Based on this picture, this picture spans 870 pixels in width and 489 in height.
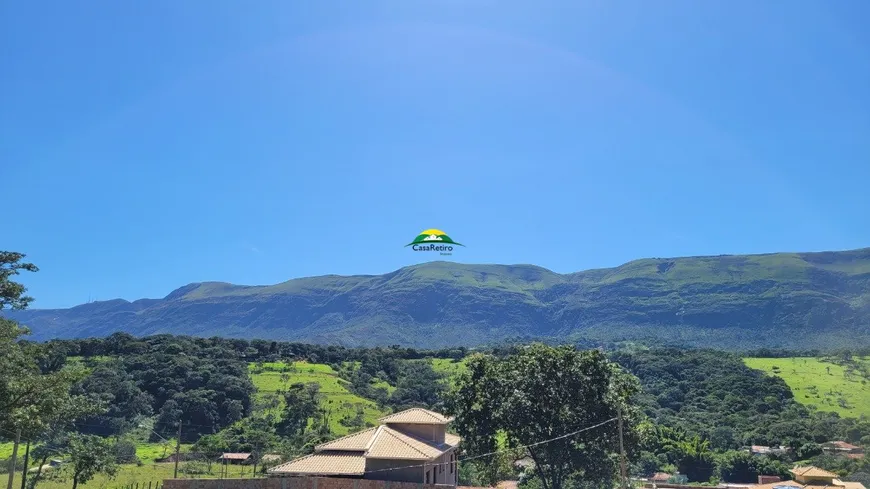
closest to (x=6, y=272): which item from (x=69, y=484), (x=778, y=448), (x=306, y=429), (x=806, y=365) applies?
(x=69, y=484)

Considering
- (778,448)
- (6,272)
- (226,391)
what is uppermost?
(6,272)

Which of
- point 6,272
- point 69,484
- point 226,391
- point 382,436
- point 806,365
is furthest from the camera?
point 806,365

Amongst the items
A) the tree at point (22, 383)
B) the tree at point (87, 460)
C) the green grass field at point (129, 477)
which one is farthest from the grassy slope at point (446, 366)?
the tree at point (22, 383)

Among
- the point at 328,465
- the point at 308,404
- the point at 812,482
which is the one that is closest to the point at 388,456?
the point at 328,465

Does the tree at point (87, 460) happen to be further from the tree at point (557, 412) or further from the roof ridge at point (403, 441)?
the tree at point (557, 412)

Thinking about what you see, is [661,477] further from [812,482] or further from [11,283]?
[11,283]

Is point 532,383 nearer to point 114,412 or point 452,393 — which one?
point 452,393
